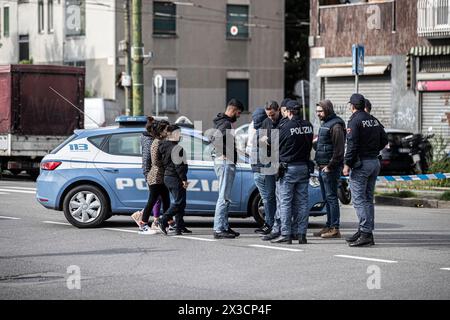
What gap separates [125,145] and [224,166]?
7.00ft

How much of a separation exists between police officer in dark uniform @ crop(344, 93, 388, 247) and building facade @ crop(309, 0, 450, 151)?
644 inches

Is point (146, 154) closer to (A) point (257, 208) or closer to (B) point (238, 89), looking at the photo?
(A) point (257, 208)

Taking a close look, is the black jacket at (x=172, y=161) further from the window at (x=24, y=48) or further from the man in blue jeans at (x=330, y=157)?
the window at (x=24, y=48)

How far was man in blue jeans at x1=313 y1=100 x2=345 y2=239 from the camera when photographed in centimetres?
1393

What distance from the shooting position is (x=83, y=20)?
45.6 m

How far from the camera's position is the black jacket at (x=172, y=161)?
14.4m

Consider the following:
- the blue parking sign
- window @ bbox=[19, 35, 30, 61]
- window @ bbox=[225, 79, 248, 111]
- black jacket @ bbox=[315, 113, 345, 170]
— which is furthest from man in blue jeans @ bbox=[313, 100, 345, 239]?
window @ bbox=[19, 35, 30, 61]

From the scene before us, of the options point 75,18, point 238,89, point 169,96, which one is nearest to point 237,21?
point 238,89

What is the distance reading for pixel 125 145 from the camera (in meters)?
15.5

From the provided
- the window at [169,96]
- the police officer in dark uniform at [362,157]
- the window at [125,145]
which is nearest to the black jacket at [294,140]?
the police officer in dark uniform at [362,157]

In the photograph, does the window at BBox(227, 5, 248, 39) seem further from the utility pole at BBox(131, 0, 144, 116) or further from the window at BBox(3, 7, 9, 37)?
the utility pole at BBox(131, 0, 144, 116)
